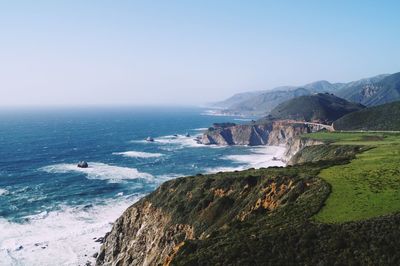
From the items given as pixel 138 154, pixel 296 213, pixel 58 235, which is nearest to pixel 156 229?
pixel 58 235

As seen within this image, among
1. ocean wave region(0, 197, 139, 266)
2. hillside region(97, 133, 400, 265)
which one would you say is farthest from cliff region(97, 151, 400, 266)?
ocean wave region(0, 197, 139, 266)

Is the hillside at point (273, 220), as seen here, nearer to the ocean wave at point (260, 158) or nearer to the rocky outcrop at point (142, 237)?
the rocky outcrop at point (142, 237)

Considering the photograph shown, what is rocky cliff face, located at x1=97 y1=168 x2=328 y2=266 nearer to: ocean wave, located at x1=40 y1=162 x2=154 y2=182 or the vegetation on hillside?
the vegetation on hillside

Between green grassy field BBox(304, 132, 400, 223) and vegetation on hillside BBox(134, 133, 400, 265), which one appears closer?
vegetation on hillside BBox(134, 133, 400, 265)

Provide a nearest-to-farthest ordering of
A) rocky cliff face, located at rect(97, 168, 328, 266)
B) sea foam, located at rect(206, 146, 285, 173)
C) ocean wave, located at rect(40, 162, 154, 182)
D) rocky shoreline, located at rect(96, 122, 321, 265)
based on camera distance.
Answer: rocky cliff face, located at rect(97, 168, 328, 266) → rocky shoreline, located at rect(96, 122, 321, 265) → ocean wave, located at rect(40, 162, 154, 182) → sea foam, located at rect(206, 146, 285, 173)

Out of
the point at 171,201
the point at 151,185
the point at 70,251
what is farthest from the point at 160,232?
the point at 151,185

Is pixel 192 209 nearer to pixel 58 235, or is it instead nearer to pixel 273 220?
pixel 273 220
